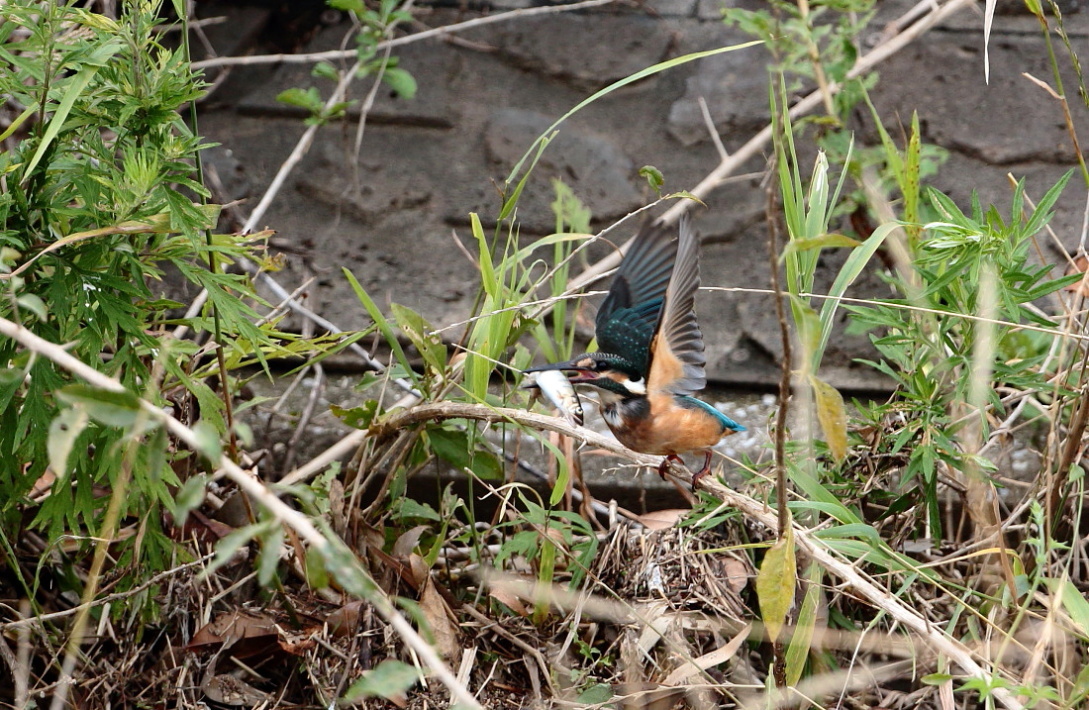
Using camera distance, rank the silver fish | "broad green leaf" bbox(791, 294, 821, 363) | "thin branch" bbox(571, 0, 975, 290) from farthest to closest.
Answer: "thin branch" bbox(571, 0, 975, 290), the silver fish, "broad green leaf" bbox(791, 294, 821, 363)

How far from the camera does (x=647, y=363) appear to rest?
215 centimetres

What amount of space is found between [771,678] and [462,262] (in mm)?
1788

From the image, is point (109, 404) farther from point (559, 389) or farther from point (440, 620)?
point (559, 389)

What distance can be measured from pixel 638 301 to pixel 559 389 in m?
0.29

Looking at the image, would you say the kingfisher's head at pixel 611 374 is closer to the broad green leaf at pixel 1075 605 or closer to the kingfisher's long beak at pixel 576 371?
the kingfisher's long beak at pixel 576 371

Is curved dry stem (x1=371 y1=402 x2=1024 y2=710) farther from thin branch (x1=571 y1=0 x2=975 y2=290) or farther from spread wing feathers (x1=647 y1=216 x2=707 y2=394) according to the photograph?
thin branch (x1=571 y1=0 x2=975 y2=290)

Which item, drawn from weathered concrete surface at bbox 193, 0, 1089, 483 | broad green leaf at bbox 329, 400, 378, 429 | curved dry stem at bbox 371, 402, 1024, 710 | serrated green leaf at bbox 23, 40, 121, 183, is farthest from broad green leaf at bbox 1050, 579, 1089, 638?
serrated green leaf at bbox 23, 40, 121, 183

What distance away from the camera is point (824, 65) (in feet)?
9.93

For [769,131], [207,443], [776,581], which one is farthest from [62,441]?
[769,131]

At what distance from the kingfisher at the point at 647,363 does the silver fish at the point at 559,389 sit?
100 mm

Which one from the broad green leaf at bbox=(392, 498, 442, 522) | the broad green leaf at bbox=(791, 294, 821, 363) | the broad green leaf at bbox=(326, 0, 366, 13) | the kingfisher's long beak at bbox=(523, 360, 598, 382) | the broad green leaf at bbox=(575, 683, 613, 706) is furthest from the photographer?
the broad green leaf at bbox=(326, 0, 366, 13)

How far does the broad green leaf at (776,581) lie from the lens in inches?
57.2

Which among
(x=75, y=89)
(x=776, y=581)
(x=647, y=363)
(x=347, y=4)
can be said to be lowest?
(x=647, y=363)

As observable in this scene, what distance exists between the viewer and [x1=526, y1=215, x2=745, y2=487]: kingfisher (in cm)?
215
